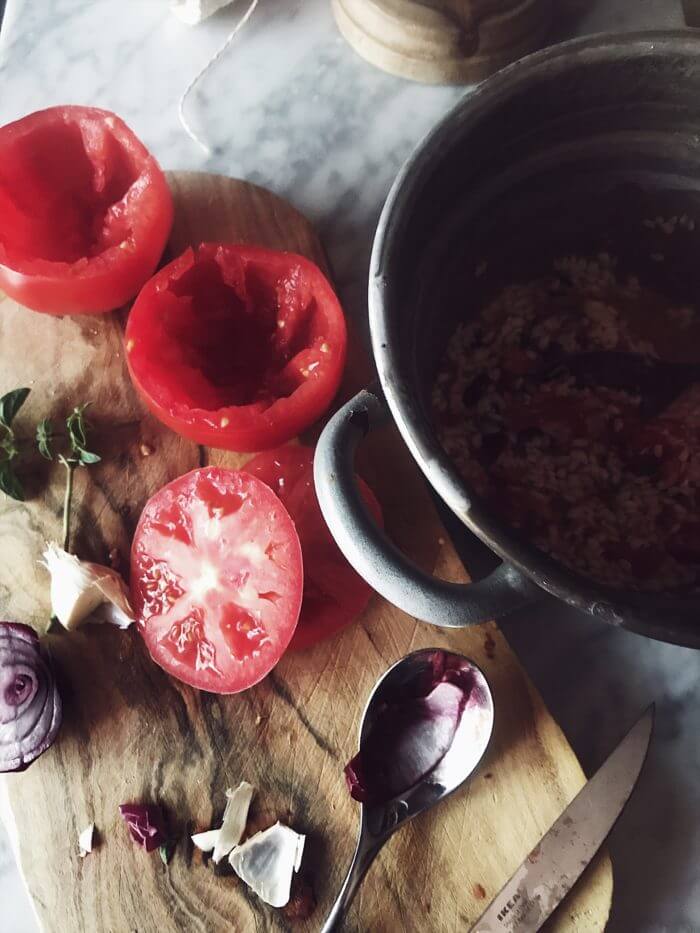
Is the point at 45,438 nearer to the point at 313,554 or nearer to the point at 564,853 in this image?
the point at 313,554

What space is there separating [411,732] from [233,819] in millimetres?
181

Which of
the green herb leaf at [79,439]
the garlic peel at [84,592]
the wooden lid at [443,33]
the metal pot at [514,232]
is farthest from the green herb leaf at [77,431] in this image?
the wooden lid at [443,33]

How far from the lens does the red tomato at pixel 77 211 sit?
821 mm

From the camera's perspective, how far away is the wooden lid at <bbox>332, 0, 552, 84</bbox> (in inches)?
36.7

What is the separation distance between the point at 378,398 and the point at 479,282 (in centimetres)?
20

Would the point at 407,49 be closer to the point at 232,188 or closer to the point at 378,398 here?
the point at 232,188

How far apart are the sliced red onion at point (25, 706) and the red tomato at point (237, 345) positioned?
26 centimetres

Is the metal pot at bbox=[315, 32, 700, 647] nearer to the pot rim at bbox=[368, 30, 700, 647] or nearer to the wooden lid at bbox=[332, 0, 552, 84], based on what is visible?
the pot rim at bbox=[368, 30, 700, 647]

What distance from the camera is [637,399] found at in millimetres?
835

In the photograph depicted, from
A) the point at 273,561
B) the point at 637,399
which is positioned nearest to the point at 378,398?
the point at 273,561

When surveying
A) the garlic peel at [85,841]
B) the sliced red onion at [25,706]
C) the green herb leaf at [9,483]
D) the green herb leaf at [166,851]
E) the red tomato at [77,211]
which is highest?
the red tomato at [77,211]

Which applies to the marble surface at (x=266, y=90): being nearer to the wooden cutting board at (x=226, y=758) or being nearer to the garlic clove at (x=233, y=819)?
the wooden cutting board at (x=226, y=758)

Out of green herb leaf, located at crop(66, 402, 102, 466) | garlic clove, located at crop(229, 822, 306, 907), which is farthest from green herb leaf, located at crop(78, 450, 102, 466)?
garlic clove, located at crop(229, 822, 306, 907)

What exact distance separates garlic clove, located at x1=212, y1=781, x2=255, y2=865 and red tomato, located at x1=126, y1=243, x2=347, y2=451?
1.06ft
